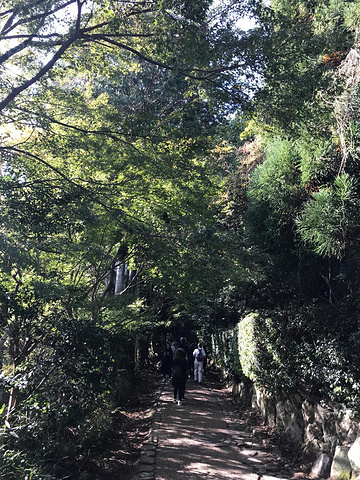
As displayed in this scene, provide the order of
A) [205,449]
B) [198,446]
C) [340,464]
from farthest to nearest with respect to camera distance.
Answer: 1. [198,446]
2. [205,449]
3. [340,464]

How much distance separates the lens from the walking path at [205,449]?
5.88 meters

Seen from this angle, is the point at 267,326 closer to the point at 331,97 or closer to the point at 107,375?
the point at 107,375

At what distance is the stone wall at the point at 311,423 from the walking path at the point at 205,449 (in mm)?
450

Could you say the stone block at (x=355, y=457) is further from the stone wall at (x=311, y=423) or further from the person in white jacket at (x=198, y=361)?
the person in white jacket at (x=198, y=361)

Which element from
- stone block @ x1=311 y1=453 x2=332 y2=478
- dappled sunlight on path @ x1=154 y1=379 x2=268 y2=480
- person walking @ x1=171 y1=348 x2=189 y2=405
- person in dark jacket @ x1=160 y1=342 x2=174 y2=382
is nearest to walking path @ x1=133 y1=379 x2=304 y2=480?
dappled sunlight on path @ x1=154 y1=379 x2=268 y2=480

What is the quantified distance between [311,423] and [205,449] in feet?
6.59

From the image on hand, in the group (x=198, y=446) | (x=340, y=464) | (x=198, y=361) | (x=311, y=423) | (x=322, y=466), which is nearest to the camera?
(x=340, y=464)

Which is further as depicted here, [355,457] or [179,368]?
[179,368]

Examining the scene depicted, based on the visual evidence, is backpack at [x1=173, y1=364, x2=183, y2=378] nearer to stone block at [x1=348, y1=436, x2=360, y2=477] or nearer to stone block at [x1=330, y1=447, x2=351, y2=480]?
stone block at [x1=330, y1=447, x2=351, y2=480]

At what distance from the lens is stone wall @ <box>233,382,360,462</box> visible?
550 cm

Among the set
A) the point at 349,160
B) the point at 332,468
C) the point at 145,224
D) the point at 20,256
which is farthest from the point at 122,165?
the point at 332,468

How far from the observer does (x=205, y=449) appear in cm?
700

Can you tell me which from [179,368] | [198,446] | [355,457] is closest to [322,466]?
[355,457]

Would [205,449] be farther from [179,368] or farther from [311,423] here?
[179,368]
